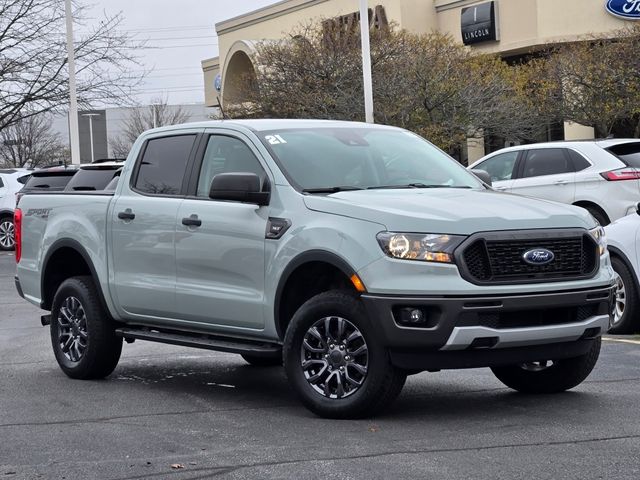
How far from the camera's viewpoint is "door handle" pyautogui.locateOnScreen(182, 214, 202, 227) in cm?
816

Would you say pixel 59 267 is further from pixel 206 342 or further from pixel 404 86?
pixel 404 86

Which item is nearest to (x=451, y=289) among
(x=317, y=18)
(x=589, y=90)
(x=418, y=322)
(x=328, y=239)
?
(x=418, y=322)

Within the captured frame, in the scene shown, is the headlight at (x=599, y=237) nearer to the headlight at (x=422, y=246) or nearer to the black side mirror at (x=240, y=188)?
the headlight at (x=422, y=246)

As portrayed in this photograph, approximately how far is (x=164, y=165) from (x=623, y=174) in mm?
8443

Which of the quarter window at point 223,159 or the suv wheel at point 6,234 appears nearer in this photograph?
the quarter window at point 223,159

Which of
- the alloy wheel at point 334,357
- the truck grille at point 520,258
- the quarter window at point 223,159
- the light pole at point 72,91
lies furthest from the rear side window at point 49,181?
the truck grille at point 520,258

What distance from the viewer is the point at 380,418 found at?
7.23 meters

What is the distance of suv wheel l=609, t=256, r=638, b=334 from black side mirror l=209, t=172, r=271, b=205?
425 cm

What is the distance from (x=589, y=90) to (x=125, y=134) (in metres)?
72.9

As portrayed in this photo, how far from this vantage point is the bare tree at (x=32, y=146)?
79.5 meters

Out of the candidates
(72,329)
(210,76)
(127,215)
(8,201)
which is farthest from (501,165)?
(210,76)

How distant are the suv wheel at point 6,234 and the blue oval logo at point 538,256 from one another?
72.4ft

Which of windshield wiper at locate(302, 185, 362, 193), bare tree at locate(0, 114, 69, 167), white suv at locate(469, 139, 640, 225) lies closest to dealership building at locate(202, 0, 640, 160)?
white suv at locate(469, 139, 640, 225)

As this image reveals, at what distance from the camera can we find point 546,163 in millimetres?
17000
